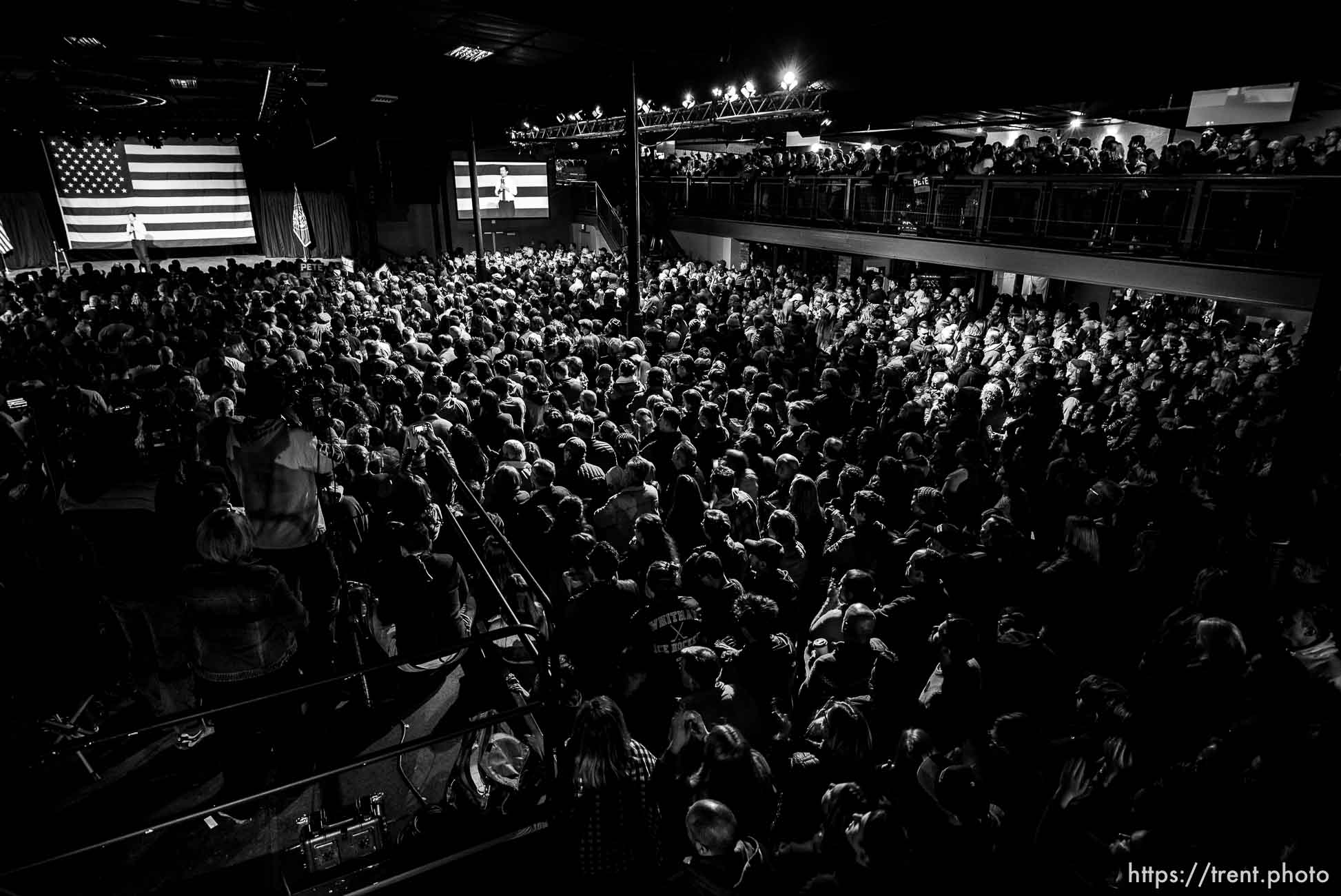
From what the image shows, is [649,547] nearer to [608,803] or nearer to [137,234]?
[608,803]

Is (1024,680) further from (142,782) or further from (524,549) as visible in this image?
(142,782)

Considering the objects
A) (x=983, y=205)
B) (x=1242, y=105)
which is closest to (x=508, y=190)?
(x=983, y=205)

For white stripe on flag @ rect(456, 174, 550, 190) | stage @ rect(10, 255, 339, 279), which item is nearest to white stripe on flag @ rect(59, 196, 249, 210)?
stage @ rect(10, 255, 339, 279)

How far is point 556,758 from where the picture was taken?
293 cm

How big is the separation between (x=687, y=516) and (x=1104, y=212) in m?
9.43

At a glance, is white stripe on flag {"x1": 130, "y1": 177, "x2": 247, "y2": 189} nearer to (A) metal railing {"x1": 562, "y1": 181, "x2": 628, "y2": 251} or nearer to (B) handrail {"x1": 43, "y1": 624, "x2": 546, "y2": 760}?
(A) metal railing {"x1": 562, "y1": 181, "x2": 628, "y2": 251}

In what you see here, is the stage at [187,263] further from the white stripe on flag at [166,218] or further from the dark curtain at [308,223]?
the white stripe on flag at [166,218]

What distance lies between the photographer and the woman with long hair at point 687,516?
5168mm

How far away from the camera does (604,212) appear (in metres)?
26.5

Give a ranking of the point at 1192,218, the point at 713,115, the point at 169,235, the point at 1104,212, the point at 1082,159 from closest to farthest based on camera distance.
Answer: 1. the point at 1192,218
2. the point at 1104,212
3. the point at 1082,159
4. the point at 713,115
5. the point at 169,235

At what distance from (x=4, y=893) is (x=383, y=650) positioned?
218 centimetres

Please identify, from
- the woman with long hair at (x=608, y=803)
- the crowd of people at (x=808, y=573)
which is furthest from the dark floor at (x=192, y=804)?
the woman with long hair at (x=608, y=803)

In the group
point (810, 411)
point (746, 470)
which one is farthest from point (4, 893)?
point (810, 411)

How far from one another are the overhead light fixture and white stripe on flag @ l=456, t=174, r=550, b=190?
293 inches
